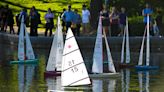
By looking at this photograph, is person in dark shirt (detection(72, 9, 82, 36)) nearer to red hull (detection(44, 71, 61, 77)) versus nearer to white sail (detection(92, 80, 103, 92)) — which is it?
red hull (detection(44, 71, 61, 77))

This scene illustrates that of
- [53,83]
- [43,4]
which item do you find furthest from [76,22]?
[43,4]

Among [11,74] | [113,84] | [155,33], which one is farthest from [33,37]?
[113,84]

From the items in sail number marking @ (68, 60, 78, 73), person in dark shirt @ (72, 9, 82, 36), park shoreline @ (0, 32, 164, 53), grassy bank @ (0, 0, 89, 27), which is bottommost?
sail number marking @ (68, 60, 78, 73)

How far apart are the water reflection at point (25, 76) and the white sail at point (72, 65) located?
216cm

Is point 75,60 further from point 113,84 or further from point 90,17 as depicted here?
point 90,17

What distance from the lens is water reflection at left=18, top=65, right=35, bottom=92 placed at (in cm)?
1902

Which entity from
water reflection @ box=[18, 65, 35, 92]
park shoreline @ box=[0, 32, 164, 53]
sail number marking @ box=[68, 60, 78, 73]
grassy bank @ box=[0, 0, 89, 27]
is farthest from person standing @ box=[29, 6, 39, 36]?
sail number marking @ box=[68, 60, 78, 73]

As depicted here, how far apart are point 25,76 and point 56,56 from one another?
1.51 m

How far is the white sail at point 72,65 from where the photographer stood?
1581cm

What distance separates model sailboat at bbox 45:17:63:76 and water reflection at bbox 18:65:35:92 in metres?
0.72

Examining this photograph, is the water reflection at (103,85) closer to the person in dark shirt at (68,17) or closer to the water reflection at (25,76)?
the water reflection at (25,76)

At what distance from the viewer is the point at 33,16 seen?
112ft

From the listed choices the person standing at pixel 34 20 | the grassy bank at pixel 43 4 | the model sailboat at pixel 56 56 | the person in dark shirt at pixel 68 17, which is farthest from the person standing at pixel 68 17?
the grassy bank at pixel 43 4

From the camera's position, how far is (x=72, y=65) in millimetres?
16312
